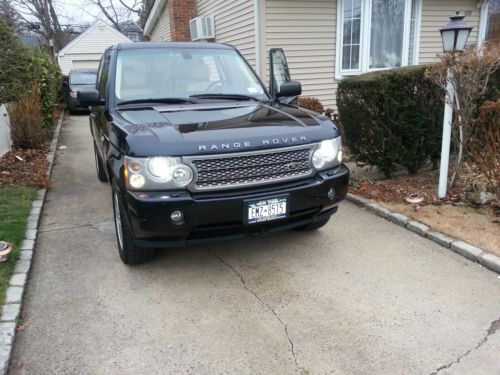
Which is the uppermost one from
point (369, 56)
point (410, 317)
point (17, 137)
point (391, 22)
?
point (391, 22)

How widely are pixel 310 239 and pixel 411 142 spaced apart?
2.16 m

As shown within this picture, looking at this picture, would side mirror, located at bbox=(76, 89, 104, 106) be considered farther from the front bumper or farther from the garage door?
the garage door

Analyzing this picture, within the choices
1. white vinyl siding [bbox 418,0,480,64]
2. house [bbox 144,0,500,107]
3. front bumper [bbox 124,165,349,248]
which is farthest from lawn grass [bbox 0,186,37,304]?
white vinyl siding [bbox 418,0,480,64]

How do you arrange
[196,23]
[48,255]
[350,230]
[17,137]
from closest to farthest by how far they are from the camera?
[48,255], [350,230], [17,137], [196,23]

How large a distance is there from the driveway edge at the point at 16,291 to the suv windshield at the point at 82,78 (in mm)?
10788

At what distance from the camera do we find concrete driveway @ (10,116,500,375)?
2.64 meters

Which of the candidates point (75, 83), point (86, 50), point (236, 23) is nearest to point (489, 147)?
point (236, 23)

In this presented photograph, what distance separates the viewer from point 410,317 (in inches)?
120

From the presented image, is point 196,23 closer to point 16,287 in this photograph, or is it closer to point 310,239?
point 310,239

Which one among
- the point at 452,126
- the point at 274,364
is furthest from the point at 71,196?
the point at 452,126

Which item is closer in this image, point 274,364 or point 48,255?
point 274,364

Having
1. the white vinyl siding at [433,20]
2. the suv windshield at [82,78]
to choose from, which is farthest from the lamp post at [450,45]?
the suv windshield at [82,78]

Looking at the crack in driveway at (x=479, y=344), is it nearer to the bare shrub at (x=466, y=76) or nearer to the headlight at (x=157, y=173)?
the headlight at (x=157, y=173)

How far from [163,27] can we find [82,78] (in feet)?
11.3
